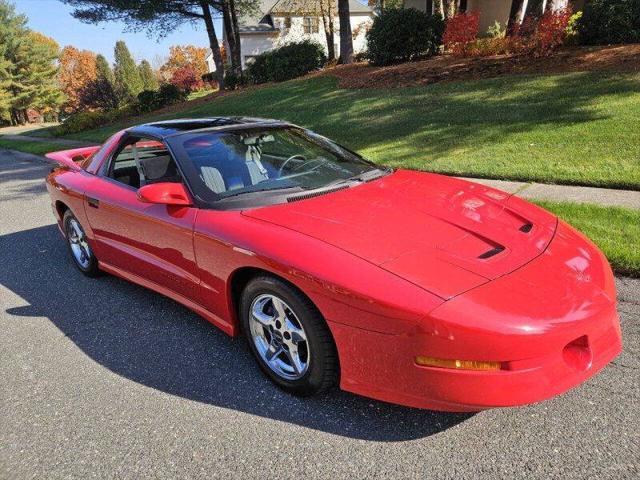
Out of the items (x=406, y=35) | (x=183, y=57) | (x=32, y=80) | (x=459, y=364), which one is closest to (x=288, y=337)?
(x=459, y=364)

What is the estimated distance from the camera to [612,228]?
4.32 meters

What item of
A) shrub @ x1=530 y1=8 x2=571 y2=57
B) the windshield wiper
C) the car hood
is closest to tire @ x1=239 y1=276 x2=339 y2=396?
the car hood

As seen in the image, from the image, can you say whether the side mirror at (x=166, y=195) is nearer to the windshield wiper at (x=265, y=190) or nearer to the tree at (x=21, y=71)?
the windshield wiper at (x=265, y=190)

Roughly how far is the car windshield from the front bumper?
4.19ft

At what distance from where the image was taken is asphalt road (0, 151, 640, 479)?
2117mm

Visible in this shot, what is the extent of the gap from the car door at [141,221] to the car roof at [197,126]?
0.08 m

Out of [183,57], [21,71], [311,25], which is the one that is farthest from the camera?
[183,57]

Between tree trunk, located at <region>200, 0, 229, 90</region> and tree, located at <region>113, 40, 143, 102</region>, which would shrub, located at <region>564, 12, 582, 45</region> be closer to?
tree trunk, located at <region>200, 0, 229, 90</region>

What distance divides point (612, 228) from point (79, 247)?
482 cm

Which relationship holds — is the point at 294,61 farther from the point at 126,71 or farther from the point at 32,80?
the point at 126,71

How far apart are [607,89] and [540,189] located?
411 cm

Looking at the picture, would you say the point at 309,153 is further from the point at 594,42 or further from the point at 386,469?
the point at 594,42

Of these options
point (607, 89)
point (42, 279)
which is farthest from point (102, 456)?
point (607, 89)

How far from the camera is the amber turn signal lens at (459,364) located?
196 cm
